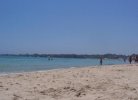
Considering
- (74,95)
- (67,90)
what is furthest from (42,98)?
(67,90)

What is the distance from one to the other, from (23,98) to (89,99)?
1.73 meters

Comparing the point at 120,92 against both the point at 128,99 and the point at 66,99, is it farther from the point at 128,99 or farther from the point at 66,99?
the point at 66,99

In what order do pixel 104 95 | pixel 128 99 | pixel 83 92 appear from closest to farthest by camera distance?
pixel 128 99
pixel 104 95
pixel 83 92

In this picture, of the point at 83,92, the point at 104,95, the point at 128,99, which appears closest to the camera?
the point at 128,99

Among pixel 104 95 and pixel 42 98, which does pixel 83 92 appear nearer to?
pixel 104 95

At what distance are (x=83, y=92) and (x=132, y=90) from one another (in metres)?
1.51

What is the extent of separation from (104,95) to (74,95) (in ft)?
2.75

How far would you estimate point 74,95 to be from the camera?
807cm

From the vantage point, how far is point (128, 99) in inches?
292

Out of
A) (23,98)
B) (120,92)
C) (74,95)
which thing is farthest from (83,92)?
(23,98)

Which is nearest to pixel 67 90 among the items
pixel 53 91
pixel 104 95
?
pixel 53 91

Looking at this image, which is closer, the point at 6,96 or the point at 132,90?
the point at 6,96

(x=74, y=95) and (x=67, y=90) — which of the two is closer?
(x=74, y=95)

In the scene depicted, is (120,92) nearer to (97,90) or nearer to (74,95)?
(97,90)
